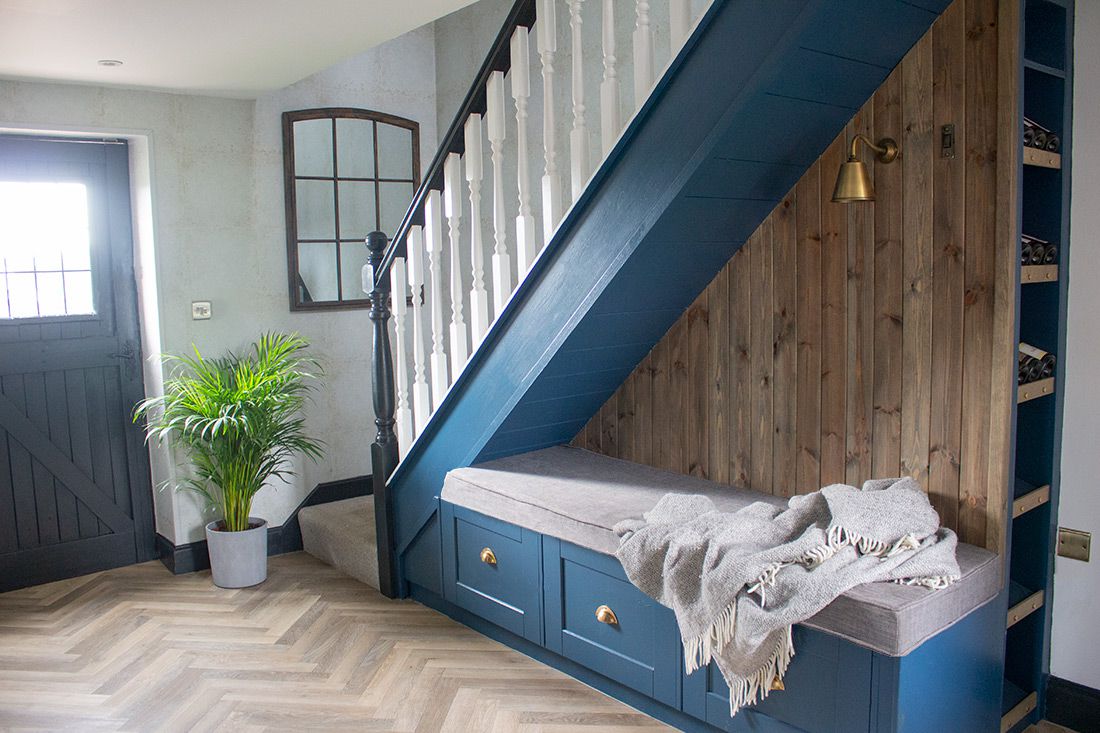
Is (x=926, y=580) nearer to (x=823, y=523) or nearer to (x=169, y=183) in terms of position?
(x=823, y=523)

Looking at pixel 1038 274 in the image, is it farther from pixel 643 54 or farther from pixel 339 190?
pixel 339 190

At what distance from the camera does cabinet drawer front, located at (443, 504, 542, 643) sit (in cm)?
331

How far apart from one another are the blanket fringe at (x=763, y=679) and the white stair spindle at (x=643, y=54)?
1.54 meters

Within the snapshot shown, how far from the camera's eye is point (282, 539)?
4.69 meters

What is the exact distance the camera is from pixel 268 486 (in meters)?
4.63

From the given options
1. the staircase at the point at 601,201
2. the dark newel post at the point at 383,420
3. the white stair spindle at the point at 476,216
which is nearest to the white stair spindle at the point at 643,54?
the staircase at the point at 601,201

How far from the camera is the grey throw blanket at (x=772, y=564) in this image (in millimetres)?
2359

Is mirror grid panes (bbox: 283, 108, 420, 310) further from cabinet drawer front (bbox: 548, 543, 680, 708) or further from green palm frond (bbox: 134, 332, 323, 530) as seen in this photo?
cabinet drawer front (bbox: 548, 543, 680, 708)

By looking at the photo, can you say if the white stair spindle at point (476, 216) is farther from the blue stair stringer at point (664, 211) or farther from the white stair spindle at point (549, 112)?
the white stair spindle at point (549, 112)

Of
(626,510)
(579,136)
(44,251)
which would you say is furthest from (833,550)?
(44,251)

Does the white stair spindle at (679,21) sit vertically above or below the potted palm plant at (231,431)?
above

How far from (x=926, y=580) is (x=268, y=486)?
327 cm

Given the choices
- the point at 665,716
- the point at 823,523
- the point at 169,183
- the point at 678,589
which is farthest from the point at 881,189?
the point at 169,183

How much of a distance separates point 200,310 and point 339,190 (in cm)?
96
